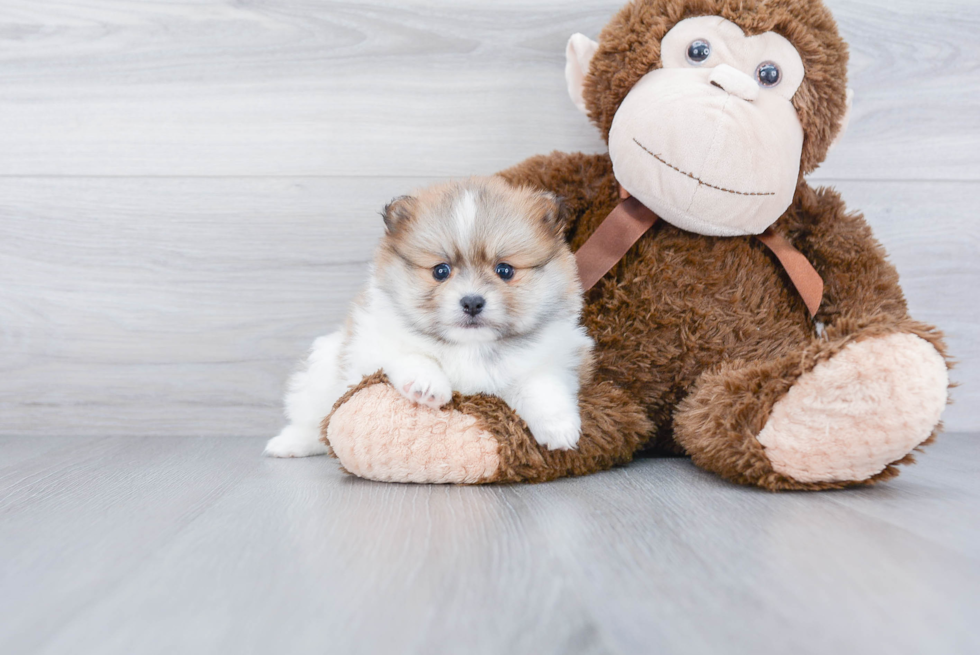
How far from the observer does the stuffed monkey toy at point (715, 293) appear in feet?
3.41

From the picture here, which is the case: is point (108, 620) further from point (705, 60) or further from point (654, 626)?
point (705, 60)

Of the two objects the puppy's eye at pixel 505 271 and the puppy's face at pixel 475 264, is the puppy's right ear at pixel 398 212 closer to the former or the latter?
the puppy's face at pixel 475 264

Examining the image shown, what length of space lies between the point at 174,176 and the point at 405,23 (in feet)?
2.10

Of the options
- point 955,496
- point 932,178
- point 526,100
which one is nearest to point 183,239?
point 526,100

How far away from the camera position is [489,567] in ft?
2.51

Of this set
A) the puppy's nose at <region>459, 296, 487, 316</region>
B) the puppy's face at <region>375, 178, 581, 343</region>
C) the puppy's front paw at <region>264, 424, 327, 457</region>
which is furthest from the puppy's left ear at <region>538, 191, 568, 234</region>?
the puppy's front paw at <region>264, 424, 327, 457</region>

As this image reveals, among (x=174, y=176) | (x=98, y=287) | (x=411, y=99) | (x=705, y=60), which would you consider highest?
(x=705, y=60)

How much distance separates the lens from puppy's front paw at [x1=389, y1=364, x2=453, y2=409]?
1.09m

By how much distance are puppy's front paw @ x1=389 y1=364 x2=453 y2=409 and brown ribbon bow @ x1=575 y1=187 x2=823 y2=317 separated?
13.9 inches

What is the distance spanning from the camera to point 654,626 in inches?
24.8

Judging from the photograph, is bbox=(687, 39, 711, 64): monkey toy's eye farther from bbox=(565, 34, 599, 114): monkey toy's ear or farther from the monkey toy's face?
bbox=(565, 34, 599, 114): monkey toy's ear

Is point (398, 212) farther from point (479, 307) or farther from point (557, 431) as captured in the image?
point (557, 431)

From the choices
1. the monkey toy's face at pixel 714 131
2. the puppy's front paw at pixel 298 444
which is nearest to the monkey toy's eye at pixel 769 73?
the monkey toy's face at pixel 714 131

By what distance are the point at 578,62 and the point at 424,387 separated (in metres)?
0.72
